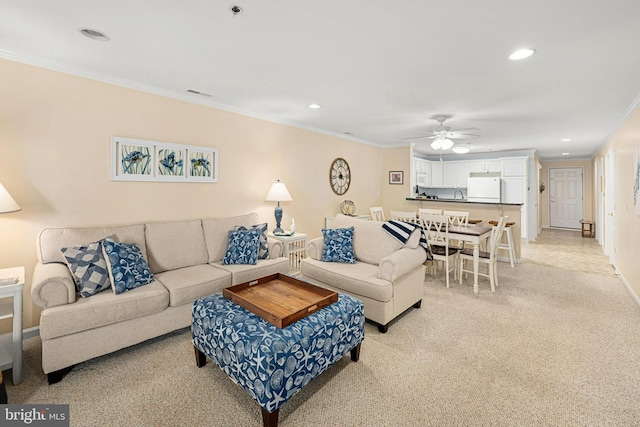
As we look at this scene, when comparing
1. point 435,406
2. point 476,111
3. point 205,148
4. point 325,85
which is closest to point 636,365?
point 435,406

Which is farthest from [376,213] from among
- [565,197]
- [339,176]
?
[565,197]

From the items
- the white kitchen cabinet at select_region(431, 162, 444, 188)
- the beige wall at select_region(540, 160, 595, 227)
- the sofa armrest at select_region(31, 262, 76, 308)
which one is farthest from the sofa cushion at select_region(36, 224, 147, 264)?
the beige wall at select_region(540, 160, 595, 227)

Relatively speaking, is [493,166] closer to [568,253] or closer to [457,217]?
[568,253]

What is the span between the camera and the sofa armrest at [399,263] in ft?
9.19

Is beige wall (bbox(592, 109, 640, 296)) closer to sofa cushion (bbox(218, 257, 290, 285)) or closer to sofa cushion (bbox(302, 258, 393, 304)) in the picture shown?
sofa cushion (bbox(302, 258, 393, 304))

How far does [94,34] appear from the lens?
2.16 m

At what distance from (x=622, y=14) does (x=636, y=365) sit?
2471 millimetres

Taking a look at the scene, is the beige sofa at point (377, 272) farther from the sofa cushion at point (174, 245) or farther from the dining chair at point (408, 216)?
the dining chair at point (408, 216)

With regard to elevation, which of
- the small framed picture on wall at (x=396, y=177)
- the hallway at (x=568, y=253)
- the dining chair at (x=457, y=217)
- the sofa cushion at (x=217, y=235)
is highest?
the small framed picture on wall at (x=396, y=177)

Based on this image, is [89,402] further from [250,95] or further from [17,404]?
[250,95]

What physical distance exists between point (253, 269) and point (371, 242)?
135 cm

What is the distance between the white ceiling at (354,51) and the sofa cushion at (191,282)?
6.33 ft

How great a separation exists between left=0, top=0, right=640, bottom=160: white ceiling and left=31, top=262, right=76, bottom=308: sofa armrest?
5.76 ft

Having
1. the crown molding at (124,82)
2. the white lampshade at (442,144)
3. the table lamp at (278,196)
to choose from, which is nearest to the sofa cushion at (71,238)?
the crown molding at (124,82)
